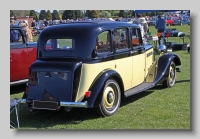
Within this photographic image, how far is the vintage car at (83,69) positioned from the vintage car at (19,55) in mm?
2009

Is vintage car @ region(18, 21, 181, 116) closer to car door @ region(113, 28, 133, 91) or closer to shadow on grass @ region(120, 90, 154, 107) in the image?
car door @ region(113, 28, 133, 91)

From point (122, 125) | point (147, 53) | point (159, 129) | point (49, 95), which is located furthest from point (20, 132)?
point (147, 53)

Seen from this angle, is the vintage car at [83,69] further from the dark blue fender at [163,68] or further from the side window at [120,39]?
the dark blue fender at [163,68]

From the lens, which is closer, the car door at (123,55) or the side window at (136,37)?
the car door at (123,55)

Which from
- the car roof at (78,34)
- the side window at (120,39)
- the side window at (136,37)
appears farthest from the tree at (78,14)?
the side window at (136,37)

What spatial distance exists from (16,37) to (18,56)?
0.51 meters

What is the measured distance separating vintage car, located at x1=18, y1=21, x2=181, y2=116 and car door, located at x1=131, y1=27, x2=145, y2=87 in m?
0.12

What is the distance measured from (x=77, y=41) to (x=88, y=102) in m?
1.20

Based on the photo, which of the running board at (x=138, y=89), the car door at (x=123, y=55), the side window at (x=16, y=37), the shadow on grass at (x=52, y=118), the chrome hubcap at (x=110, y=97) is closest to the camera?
the shadow on grass at (x=52, y=118)

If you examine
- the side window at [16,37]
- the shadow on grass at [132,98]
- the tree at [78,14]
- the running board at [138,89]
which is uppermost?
the tree at [78,14]

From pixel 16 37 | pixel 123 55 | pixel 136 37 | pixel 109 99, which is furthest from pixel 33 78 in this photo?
pixel 16 37

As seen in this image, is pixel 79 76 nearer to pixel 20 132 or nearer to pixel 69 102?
pixel 69 102

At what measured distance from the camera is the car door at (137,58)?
277 inches

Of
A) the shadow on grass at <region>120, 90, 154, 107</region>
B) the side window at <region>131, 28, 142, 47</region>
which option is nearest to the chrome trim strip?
the shadow on grass at <region>120, 90, 154, 107</region>
